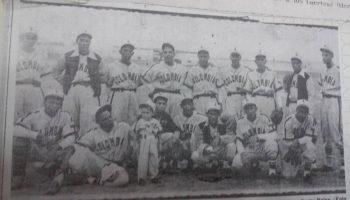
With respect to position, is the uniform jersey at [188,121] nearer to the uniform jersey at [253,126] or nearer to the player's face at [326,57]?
the uniform jersey at [253,126]

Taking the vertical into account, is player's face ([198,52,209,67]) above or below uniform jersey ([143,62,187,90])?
above

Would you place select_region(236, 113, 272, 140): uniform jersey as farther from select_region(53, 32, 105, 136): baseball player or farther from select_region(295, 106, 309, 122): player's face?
select_region(53, 32, 105, 136): baseball player

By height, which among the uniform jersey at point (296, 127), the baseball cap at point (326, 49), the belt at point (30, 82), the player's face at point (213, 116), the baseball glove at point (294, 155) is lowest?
the baseball glove at point (294, 155)

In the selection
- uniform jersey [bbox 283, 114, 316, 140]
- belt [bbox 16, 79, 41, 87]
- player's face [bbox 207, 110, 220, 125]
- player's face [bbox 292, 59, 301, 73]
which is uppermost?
player's face [bbox 292, 59, 301, 73]

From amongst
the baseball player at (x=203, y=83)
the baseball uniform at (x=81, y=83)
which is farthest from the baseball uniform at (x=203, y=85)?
the baseball uniform at (x=81, y=83)

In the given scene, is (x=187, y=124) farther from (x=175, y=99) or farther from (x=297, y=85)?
(x=297, y=85)

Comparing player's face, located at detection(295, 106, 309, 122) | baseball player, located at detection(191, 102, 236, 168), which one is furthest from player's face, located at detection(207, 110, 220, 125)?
player's face, located at detection(295, 106, 309, 122)

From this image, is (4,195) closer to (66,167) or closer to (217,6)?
(66,167)
